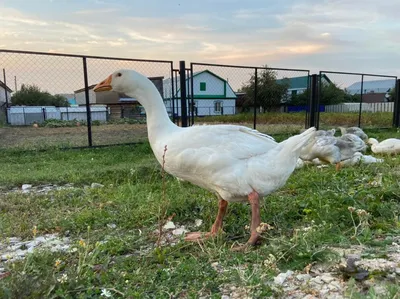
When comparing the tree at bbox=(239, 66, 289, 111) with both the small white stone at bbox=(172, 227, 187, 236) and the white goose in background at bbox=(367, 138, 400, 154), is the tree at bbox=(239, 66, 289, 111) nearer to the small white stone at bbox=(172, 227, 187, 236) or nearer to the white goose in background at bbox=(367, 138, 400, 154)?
the white goose in background at bbox=(367, 138, 400, 154)

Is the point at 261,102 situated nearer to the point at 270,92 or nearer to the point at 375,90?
the point at 270,92

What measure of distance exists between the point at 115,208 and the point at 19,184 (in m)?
2.24

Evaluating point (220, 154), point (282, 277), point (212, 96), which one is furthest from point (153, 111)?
point (212, 96)

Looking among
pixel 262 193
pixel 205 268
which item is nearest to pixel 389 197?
pixel 262 193

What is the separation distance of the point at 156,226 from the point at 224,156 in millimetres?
981

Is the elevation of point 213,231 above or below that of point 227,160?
below

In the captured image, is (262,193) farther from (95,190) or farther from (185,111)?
(185,111)

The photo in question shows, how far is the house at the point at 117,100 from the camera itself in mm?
8759

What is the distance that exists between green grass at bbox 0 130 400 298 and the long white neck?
70 centimetres

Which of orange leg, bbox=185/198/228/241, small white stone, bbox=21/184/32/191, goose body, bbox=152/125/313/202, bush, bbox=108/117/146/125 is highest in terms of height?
goose body, bbox=152/125/313/202

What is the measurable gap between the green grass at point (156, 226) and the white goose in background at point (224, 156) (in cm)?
37

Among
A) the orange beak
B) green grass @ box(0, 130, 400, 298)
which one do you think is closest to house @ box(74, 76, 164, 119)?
green grass @ box(0, 130, 400, 298)

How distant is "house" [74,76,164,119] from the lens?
8.76 meters

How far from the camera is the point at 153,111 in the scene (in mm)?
2791
